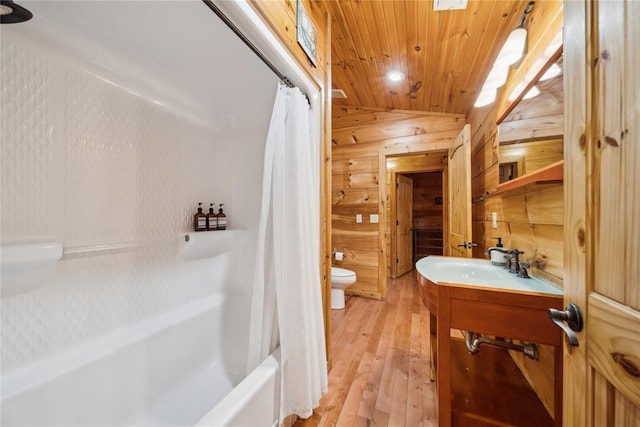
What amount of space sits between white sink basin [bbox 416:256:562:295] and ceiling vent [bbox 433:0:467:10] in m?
1.58

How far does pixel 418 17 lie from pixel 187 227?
7.12ft

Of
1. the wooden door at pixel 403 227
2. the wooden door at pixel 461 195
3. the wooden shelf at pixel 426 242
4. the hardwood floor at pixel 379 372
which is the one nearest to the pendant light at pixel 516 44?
the wooden door at pixel 461 195

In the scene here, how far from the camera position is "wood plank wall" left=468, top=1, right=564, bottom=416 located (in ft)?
3.81

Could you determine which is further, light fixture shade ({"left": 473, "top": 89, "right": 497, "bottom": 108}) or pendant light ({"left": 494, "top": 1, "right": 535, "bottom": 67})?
light fixture shade ({"left": 473, "top": 89, "right": 497, "bottom": 108})

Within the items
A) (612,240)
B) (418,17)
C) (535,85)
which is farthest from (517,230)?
(418,17)

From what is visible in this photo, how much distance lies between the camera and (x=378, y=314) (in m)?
2.73

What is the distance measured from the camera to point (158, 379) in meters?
1.35

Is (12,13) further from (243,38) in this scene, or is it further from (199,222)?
(199,222)

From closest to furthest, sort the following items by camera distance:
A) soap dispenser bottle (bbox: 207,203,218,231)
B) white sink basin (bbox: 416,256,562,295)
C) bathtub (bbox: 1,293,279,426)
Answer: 1. bathtub (bbox: 1,293,279,426)
2. white sink basin (bbox: 416,256,562,295)
3. soap dispenser bottle (bbox: 207,203,218,231)

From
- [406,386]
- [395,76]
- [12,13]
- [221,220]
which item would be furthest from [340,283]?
[12,13]

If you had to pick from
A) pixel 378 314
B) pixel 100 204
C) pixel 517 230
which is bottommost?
pixel 378 314

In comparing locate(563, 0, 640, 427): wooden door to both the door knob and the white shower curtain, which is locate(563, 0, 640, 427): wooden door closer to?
the door knob

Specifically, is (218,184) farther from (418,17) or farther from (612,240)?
(612,240)

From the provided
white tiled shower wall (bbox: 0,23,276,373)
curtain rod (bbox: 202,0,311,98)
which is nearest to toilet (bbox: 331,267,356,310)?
white tiled shower wall (bbox: 0,23,276,373)
